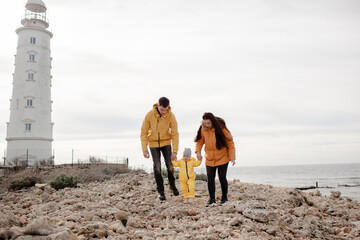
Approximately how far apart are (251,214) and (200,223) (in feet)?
3.07

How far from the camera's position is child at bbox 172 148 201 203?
6652mm

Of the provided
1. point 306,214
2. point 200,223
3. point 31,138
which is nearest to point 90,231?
point 200,223

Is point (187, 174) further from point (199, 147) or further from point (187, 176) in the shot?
point (199, 147)

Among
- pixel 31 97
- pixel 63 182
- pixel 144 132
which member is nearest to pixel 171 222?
pixel 144 132

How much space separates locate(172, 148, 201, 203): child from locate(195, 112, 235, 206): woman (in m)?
0.39

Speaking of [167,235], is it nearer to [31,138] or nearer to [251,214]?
[251,214]

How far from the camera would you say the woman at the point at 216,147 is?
6.30 metres

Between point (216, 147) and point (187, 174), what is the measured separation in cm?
89

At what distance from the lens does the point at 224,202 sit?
6.32 metres

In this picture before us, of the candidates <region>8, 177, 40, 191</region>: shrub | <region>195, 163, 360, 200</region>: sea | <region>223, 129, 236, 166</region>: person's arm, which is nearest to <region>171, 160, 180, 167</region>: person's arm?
<region>223, 129, 236, 166</region>: person's arm

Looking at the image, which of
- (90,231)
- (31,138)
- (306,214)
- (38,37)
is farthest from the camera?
(38,37)

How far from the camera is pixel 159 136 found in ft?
22.4

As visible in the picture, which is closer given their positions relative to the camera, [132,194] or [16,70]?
[132,194]

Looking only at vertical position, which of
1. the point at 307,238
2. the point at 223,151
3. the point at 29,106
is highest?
the point at 29,106
